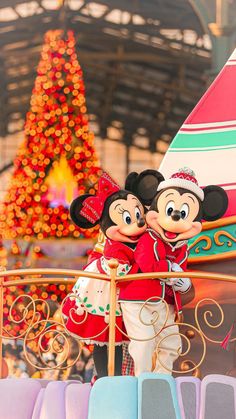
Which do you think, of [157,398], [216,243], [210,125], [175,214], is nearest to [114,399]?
[157,398]

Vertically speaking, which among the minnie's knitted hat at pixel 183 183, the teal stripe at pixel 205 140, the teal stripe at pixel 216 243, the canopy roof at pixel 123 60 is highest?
the canopy roof at pixel 123 60

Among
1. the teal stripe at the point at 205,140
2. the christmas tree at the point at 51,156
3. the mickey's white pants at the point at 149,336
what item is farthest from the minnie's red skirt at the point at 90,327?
the christmas tree at the point at 51,156

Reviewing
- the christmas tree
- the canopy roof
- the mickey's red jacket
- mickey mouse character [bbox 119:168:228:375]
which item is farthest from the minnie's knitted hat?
the canopy roof

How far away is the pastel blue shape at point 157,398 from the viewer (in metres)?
3.38

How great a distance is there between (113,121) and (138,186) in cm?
1211

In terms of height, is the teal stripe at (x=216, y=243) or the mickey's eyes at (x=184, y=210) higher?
the mickey's eyes at (x=184, y=210)

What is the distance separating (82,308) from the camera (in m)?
4.57

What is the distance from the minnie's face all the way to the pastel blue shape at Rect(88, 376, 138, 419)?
1169 mm

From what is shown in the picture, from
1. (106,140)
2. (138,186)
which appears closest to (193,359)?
(138,186)

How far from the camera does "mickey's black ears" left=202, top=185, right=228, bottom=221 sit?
459 cm

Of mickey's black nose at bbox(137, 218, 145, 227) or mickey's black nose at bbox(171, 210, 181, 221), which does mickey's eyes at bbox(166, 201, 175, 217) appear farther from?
mickey's black nose at bbox(137, 218, 145, 227)

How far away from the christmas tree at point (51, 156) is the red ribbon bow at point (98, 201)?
2399mm

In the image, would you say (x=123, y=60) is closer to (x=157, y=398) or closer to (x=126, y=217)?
(x=126, y=217)

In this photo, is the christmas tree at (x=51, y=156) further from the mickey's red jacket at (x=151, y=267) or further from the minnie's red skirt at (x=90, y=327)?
the mickey's red jacket at (x=151, y=267)
